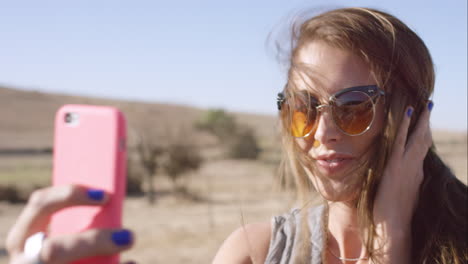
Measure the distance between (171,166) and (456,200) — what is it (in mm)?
23011

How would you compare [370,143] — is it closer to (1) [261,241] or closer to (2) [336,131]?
(2) [336,131]

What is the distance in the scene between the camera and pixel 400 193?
1.67 meters

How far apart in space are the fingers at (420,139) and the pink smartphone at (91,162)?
3.29ft

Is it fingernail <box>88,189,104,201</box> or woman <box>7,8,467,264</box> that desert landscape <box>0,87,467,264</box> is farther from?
fingernail <box>88,189,104,201</box>

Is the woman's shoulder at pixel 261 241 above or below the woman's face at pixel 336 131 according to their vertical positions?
below

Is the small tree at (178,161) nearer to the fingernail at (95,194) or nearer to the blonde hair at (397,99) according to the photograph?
the blonde hair at (397,99)

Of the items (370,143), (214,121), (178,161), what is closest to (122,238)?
(370,143)

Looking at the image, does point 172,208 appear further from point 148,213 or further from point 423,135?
point 423,135

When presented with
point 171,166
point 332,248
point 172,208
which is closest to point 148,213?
point 172,208

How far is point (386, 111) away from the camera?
170 cm

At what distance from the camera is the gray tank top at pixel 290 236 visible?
174 cm

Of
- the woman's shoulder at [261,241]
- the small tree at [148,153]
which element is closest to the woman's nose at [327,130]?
the woman's shoulder at [261,241]

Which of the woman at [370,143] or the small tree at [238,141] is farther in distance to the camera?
the small tree at [238,141]

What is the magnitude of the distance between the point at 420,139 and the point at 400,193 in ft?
0.68
